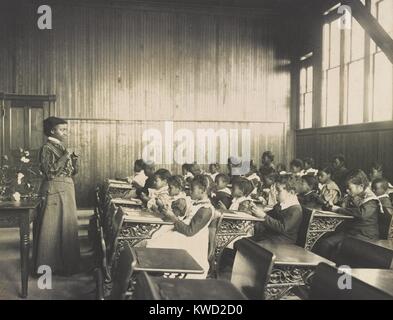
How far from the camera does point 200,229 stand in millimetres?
3568

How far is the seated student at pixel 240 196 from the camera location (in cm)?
479

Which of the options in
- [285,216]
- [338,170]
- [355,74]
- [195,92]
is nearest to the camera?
[285,216]

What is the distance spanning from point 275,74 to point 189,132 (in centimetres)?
287

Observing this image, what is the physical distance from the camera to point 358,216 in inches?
166

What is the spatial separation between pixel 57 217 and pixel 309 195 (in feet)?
9.83

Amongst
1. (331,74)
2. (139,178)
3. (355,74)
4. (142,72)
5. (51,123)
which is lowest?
(139,178)

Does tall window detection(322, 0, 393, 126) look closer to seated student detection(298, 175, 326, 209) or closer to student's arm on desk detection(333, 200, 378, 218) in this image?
seated student detection(298, 175, 326, 209)

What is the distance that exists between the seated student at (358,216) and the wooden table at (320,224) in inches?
3.8

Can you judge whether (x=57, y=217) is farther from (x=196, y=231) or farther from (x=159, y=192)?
(x=196, y=231)

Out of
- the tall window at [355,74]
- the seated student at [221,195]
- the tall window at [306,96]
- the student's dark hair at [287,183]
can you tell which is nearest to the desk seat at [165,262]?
the student's dark hair at [287,183]

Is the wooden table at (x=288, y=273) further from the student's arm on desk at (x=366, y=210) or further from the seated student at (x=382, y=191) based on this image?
the seated student at (x=382, y=191)

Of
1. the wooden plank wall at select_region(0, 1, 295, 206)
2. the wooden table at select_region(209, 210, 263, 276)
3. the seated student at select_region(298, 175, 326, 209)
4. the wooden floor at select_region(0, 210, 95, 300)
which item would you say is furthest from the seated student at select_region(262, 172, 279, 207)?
the wooden plank wall at select_region(0, 1, 295, 206)

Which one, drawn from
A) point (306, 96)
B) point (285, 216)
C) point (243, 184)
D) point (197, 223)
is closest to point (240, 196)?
point (243, 184)
